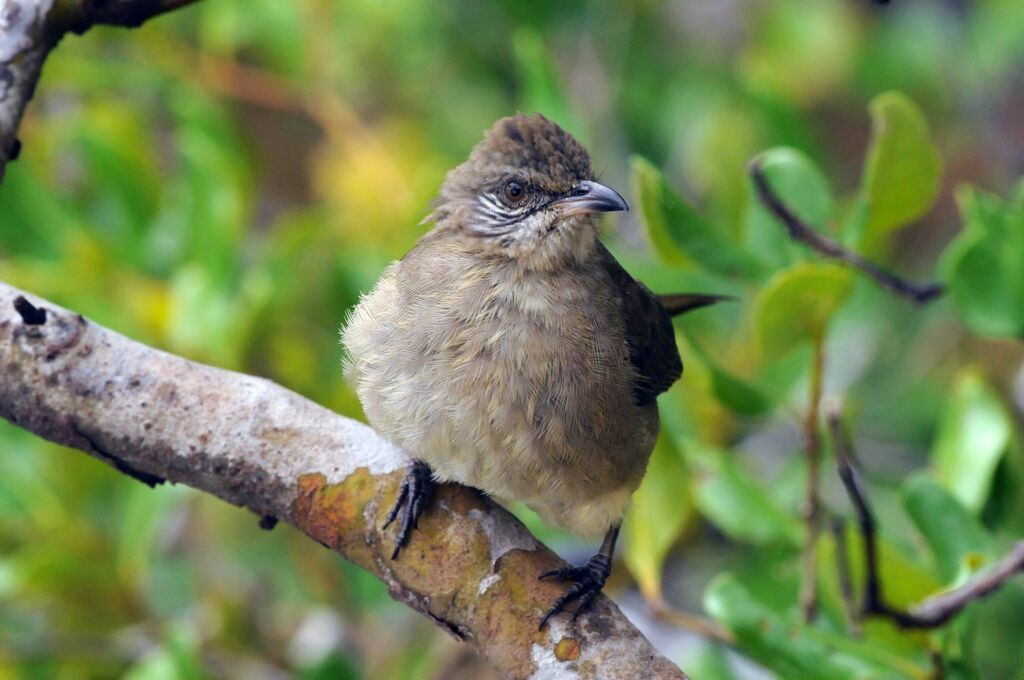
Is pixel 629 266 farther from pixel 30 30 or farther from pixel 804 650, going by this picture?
pixel 30 30

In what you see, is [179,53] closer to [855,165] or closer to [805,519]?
[805,519]

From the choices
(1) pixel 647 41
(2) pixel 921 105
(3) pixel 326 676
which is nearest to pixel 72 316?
(3) pixel 326 676

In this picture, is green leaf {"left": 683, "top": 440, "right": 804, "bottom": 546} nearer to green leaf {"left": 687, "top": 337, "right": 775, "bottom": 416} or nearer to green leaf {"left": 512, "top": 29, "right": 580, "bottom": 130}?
green leaf {"left": 687, "top": 337, "right": 775, "bottom": 416}

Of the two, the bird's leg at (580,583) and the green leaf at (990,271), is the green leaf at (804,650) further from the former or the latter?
the green leaf at (990,271)

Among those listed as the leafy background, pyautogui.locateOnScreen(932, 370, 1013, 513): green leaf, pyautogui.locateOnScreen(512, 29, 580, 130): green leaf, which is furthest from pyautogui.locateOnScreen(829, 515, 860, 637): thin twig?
pyautogui.locateOnScreen(512, 29, 580, 130): green leaf

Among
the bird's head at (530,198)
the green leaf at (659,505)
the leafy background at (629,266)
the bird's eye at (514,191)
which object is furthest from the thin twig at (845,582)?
the bird's eye at (514,191)
